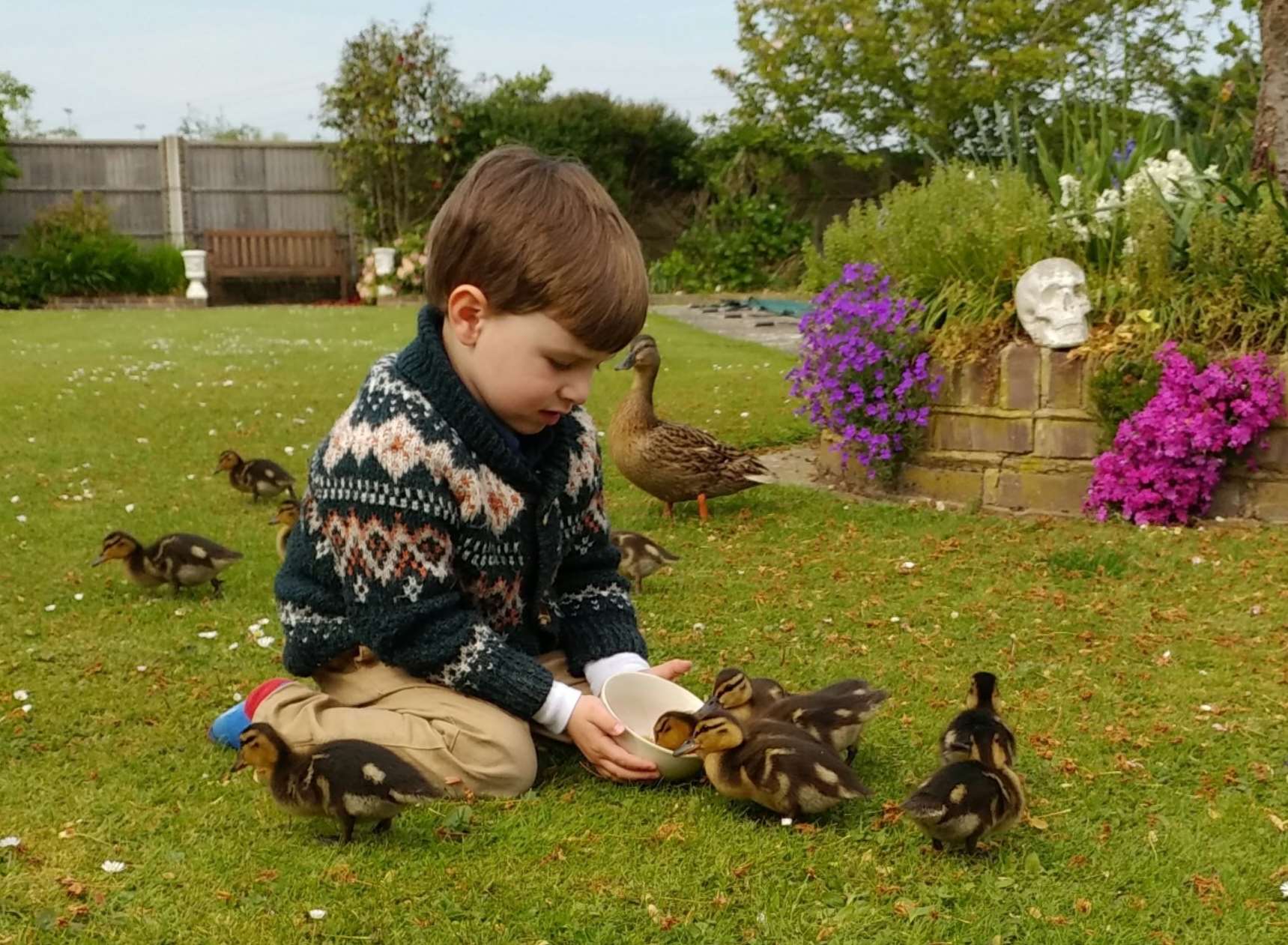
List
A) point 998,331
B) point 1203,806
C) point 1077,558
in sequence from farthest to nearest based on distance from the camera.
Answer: point 998,331, point 1077,558, point 1203,806

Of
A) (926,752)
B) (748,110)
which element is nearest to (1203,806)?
(926,752)

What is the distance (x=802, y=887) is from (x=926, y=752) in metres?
1.06

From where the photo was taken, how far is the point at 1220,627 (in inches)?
219

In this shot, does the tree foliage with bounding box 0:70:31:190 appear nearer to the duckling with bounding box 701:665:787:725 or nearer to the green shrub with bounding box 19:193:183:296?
the green shrub with bounding box 19:193:183:296

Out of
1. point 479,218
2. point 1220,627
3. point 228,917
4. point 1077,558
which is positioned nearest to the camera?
point 228,917

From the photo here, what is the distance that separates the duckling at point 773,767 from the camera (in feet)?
11.6

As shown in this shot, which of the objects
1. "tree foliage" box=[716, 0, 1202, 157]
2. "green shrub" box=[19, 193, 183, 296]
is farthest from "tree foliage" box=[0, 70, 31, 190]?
"tree foliage" box=[716, 0, 1202, 157]

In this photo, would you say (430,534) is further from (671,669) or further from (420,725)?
(671,669)

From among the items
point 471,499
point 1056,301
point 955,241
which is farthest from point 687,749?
point 955,241

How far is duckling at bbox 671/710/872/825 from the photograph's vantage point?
353cm

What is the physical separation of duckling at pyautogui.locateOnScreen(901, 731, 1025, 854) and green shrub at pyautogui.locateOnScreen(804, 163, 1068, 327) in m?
4.97

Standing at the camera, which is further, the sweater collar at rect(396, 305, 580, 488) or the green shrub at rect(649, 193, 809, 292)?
the green shrub at rect(649, 193, 809, 292)

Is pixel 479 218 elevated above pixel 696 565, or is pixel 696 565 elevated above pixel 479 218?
pixel 479 218

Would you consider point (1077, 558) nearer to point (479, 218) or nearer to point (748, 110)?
point (479, 218)
